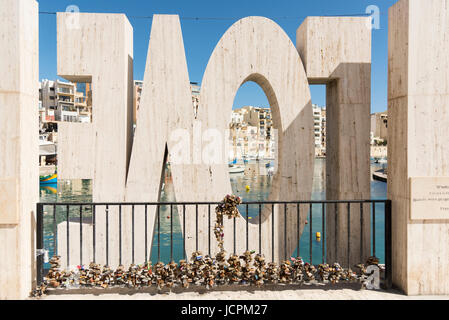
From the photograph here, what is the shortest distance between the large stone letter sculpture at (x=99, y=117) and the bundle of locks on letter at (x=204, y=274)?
107cm

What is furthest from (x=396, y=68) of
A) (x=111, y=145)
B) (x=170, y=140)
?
(x=111, y=145)

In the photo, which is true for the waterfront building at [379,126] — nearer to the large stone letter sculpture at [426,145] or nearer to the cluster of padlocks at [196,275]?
the large stone letter sculpture at [426,145]

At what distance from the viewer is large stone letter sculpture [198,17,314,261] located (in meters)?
5.13

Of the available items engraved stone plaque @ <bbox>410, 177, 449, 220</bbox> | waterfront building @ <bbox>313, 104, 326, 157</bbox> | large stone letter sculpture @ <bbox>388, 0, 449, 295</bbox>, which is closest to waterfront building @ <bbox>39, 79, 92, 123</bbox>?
large stone letter sculpture @ <bbox>388, 0, 449, 295</bbox>

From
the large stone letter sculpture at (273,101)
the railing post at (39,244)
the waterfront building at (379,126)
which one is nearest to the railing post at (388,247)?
the large stone letter sculpture at (273,101)

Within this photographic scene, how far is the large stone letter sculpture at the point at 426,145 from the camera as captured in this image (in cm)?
388

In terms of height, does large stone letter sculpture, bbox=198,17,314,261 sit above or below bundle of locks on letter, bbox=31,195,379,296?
above

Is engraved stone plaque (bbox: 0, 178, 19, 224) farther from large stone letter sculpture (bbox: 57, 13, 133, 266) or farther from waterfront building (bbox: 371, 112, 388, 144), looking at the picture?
waterfront building (bbox: 371, 112, 388, 144)

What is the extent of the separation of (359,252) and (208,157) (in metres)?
3.13

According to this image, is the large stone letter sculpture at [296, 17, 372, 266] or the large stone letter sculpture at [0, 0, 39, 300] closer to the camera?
the large stone letter sculpture at [0, 0, 39, 300]

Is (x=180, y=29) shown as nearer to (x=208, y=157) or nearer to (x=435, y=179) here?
(x=208, y=157)

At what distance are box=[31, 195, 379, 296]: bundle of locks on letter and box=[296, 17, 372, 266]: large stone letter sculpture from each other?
53.6 inches
